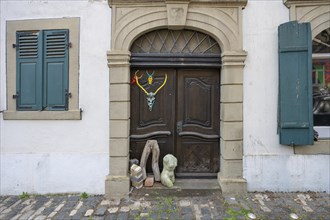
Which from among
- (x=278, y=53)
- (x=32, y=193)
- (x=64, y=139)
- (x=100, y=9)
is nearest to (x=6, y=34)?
(x=100, y=9)

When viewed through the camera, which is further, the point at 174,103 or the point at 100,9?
the point at 174,103

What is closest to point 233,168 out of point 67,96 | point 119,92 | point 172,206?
point 172,206

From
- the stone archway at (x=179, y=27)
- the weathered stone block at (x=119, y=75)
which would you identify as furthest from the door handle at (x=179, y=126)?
the weathered stone block at (x=119, y=75)

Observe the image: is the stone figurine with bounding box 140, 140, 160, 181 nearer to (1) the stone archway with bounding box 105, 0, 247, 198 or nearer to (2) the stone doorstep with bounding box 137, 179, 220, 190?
(2) the stone doorstep with bounding box 137, 179, 220, 190

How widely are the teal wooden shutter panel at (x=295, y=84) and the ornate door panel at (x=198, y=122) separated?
3.68 feet

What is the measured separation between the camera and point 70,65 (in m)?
4.49

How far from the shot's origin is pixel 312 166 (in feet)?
14.6

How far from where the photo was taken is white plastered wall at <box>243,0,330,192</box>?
4.46 meters

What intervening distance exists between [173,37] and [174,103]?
1.18 m

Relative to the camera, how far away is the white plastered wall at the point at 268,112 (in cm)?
446

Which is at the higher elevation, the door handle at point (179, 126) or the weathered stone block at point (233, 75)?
the weathered stone block at point (233, 75)

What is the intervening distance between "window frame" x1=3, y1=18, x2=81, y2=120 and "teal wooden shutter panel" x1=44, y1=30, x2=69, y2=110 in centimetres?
8

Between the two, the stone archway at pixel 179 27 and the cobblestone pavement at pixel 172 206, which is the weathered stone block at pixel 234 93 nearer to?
the stone archway at pixel 179 27

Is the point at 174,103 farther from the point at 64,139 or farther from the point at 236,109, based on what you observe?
the point at 64,139
